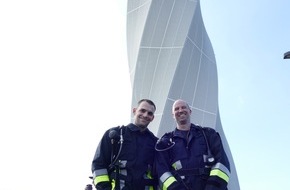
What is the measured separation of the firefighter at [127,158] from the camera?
426 cm

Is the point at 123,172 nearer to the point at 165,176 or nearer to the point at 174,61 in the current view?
the point at 165,176

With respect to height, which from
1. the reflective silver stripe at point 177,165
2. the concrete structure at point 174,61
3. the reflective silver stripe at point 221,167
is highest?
the concrete structure at point 174,61

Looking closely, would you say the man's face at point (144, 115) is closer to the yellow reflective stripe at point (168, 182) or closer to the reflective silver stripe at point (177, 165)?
the reflective silver stripe at point (177, 165)

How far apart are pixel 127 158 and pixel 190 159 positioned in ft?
2.32

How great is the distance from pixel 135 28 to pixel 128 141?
44.6 feet

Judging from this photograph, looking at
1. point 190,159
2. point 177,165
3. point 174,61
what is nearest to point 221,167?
point 190,159

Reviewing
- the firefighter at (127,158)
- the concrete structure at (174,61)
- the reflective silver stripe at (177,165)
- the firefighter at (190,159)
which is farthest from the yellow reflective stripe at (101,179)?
the concrete structure at (174,61)

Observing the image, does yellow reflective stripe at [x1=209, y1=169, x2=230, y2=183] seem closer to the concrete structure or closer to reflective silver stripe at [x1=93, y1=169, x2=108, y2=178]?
reflective silver stripe at [x1=93, y1=169, x2=108, y2=178]

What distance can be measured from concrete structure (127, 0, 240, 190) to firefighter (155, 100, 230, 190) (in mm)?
11061

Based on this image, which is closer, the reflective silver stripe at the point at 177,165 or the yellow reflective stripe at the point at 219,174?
the yellow reflective stripe at the point at 219,174

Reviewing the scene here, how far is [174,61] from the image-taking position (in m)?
16.1

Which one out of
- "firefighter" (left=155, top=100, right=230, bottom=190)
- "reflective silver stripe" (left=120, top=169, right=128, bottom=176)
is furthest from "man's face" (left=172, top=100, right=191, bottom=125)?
"reflective silver stripe" (left=120, top=169, right=128, bottom=176)

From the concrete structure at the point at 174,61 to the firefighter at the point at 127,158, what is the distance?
36.2ft

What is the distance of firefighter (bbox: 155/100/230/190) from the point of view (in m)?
4.11
